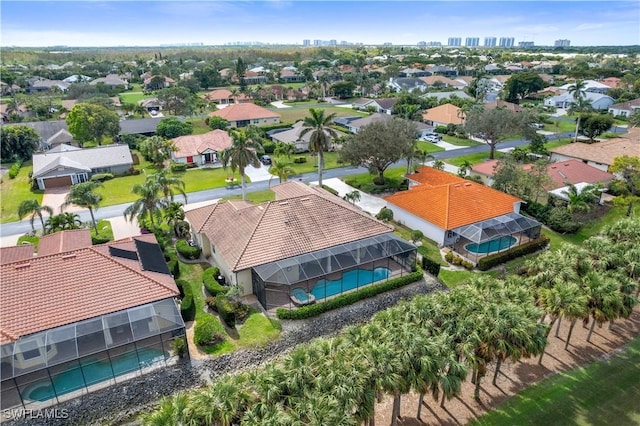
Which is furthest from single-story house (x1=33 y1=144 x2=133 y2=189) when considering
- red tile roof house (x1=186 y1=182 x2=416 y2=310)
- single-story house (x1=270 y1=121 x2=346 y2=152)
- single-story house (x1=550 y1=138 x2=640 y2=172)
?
single-story house (x1=550 y1=138 x2=640 y2=172)

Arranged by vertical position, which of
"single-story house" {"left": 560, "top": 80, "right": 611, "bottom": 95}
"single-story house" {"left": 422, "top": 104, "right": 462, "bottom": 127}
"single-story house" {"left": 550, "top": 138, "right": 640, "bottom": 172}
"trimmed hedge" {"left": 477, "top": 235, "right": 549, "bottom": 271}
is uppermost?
"single-story house" {"left": 560, "top": 80, "right": 611, "bottom": 95}

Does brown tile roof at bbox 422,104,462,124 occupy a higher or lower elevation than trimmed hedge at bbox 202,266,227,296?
higher

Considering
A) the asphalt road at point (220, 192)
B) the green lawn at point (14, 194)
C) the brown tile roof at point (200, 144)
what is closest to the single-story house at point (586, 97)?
the asphalt road at point (220, 192)

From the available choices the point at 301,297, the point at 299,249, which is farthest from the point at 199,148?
the point at 301,297

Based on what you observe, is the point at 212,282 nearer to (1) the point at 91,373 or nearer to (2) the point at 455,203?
(1) the point at 91,373

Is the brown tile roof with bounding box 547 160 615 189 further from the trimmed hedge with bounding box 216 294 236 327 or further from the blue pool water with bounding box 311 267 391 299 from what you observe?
the trimmed hedge with bounding box 216 294 236 327

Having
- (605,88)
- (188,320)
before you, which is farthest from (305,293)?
(605,88)
